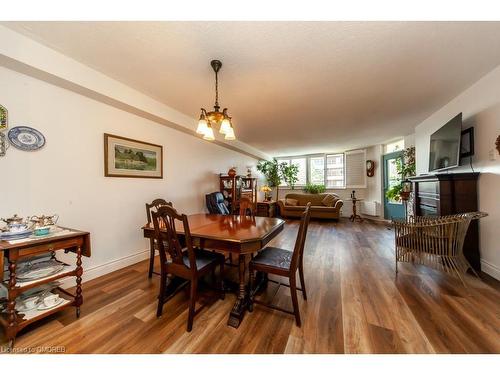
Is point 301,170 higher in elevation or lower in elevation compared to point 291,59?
lower

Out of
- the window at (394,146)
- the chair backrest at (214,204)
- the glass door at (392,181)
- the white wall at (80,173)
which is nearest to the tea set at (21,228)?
the white wall at (80,173)

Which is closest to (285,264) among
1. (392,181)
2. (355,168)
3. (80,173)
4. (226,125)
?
(226,125)

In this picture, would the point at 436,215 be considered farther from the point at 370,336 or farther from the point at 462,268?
the point at 370,336

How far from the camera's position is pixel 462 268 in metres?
1.99

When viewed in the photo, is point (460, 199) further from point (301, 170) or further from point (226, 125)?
point (301, 170)

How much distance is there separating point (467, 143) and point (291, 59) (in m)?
2.70

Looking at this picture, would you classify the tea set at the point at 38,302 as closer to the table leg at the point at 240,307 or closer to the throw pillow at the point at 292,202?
the table leg at the point at 240,307

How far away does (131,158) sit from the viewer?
261cm

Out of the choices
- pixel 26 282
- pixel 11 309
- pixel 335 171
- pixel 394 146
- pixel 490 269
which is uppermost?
pixel 394 146

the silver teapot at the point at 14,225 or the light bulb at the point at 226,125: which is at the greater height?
the light bulb at the point at 226,125

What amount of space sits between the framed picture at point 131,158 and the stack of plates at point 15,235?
1078 millimetres

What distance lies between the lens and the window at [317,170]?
709 centimetres

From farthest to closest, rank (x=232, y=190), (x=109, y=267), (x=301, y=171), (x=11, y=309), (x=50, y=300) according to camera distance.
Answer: (x=301, y=171) < (x=232, y=190) < (x=109, y=267) < (x=50, y=300) < (x=11, y=309)
